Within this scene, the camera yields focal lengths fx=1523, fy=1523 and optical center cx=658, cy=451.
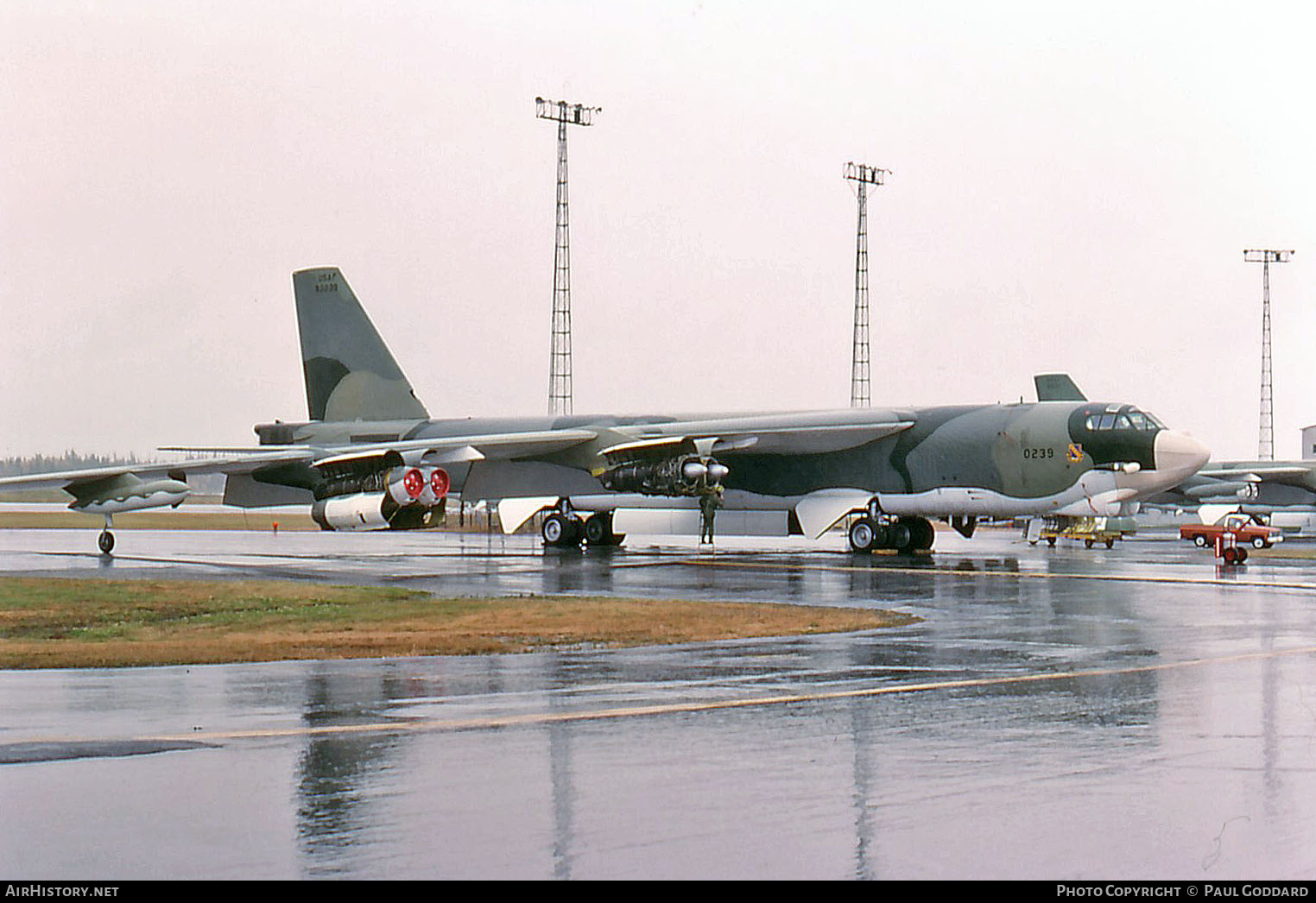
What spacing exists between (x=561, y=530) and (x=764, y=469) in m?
8.05

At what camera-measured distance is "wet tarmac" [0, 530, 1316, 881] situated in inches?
265

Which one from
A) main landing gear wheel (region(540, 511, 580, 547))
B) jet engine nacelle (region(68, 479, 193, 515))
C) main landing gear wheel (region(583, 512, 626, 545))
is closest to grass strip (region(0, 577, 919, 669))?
jet engine nacelle (region(68, 479, 193, 515))

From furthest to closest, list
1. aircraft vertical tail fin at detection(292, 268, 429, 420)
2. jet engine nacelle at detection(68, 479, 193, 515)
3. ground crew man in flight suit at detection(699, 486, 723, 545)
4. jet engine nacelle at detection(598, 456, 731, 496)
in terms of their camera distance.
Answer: aircraft vertical tail fin at detection(292, 268, 429, 420) < jet engine nacelle at detection(68, 479, 193, 515) < ground crew man in flight suit at detection(699, 486, 723, 545) < jet engine nacelle at detection(598, 456, 731, 496)

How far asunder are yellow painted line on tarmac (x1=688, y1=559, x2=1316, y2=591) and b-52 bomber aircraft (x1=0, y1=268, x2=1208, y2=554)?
8.97ft

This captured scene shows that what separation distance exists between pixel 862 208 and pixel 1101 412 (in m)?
24.0

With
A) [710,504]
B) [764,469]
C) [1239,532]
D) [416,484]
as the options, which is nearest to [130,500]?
[416,484]

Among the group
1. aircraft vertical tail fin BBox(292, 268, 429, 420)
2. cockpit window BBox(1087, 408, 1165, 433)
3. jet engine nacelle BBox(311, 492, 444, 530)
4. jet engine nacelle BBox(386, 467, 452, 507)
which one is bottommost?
jet engine nacelle BBox(311, 492, 444, 530)

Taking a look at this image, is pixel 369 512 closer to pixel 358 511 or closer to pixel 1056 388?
pixel 358 511

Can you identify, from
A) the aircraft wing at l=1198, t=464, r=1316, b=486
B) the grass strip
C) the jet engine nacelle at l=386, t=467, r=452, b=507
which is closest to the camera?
the grass strip

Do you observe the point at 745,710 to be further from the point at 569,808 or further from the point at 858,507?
the point at 858,507

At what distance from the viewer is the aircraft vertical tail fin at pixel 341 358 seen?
44.3m

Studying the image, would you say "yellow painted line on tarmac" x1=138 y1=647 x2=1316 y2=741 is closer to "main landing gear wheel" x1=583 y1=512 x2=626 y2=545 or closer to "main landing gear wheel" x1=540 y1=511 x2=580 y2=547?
"main landing gear wheel" x1=540 y1=511 x2=580 y2=547

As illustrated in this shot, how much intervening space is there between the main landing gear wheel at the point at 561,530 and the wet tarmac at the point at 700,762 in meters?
26.9
